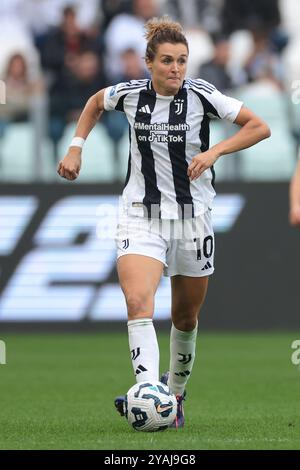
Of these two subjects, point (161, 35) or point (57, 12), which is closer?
point (161, 35)

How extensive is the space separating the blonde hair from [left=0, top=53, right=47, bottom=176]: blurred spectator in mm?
7366

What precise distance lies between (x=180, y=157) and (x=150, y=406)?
1.67 meters

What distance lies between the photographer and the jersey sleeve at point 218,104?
27.0 ft

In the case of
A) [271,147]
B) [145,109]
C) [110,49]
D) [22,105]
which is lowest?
[271,147]

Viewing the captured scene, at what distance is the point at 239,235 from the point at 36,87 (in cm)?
313

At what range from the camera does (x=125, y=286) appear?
800cm

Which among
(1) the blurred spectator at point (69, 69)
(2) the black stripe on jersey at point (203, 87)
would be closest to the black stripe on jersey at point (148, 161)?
(2) the black stripe on jersey at point (203, 87)

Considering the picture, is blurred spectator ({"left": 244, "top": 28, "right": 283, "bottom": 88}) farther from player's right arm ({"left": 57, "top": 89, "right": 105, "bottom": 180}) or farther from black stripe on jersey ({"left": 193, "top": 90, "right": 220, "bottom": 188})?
black stripe on jersey ({"left": 193, "top": 90, "right": 220, "bottom": 188})

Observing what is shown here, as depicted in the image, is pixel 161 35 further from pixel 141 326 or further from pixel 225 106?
pixel 141 326

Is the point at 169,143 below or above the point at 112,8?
below

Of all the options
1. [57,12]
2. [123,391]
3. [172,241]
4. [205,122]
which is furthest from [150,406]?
[57,12]

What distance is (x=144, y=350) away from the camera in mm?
7914
